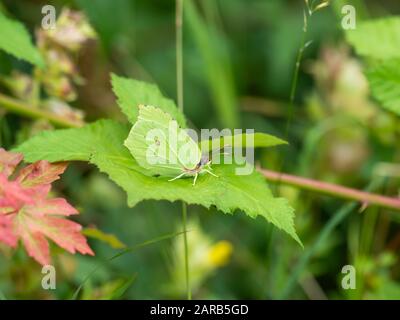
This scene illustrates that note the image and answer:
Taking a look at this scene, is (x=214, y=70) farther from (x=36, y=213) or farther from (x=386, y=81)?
(x=36, y=213)

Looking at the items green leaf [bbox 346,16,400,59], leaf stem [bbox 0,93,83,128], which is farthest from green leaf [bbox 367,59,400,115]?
leaf stem [bbox 0,93,83,128]

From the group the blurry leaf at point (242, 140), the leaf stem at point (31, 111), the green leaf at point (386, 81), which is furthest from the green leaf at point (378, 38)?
the leaf stem at point (31, 111)

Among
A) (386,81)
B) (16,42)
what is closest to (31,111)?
(16,42)

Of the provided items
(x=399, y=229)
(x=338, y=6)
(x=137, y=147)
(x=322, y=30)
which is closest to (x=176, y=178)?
(x=137, y=147)

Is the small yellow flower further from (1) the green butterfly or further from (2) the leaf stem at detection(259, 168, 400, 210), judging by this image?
(1) the green butterfly

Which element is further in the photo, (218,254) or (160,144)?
(218,254)

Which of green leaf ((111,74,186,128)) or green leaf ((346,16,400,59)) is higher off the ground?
green leaf ((346,16,400,59))

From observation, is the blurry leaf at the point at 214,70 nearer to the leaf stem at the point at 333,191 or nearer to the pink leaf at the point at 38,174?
the leaf stem at the point at 333,191
